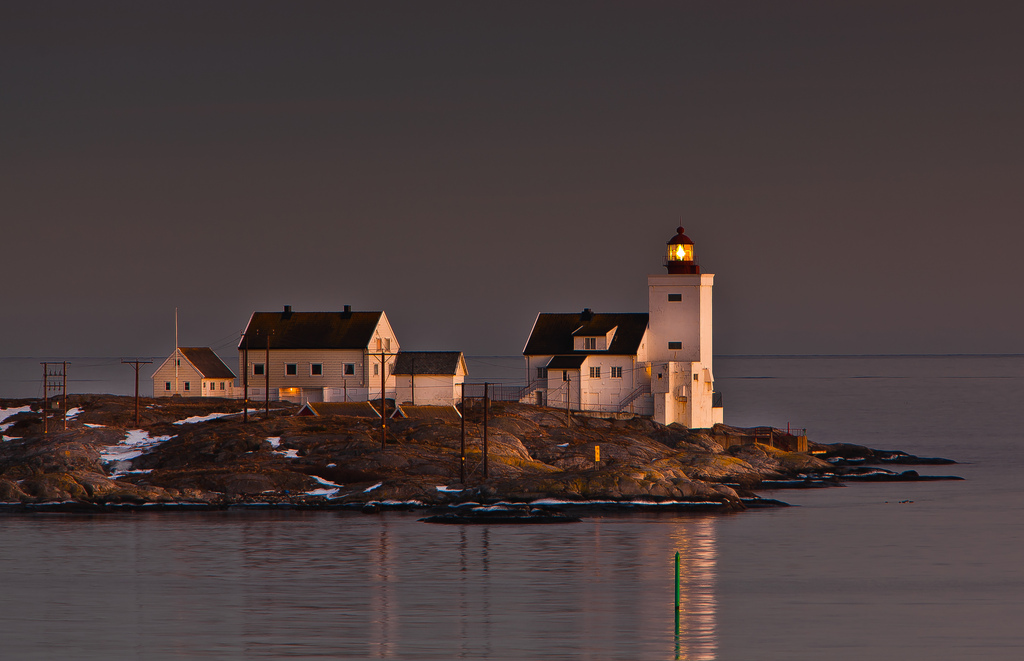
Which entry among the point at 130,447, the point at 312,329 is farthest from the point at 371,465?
the point at 312,329

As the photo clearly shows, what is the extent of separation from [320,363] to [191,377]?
10.3m

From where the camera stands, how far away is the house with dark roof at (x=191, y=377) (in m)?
92.0

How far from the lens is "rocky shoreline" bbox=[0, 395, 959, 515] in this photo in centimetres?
5912

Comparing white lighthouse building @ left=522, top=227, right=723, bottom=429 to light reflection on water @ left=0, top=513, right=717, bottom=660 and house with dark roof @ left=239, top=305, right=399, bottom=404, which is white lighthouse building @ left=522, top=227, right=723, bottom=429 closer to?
house with dark roof @ left=239, top=305, right=399, bottom=404

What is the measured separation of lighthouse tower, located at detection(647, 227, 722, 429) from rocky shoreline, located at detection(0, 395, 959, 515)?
5245 mm

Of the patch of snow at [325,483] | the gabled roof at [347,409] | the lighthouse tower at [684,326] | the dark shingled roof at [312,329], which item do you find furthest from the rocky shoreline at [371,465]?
the dark shingled roof at [312,329]

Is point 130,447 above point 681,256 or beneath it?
beneath

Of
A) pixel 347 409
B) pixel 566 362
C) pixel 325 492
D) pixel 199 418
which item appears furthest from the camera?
pixel 566 362

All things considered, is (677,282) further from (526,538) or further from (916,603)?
(916,603)

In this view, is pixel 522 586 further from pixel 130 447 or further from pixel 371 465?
pixel 130 447

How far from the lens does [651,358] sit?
278 ft

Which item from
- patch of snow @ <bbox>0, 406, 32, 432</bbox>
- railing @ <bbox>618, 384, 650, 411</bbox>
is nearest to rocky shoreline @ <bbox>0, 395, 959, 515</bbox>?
patch of snow @ <bbox>0, 406, 32, 432</bbox>

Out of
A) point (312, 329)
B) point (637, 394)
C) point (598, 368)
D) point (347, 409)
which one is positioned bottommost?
point (347, 409)

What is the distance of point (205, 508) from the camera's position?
5872 cm
